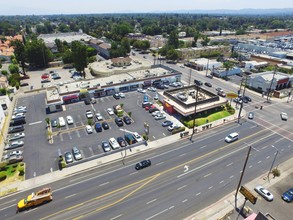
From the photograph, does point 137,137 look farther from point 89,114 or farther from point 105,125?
point 89,114

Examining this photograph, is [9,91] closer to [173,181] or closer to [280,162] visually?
[173,181]

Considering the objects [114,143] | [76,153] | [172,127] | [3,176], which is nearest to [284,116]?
[172,127]

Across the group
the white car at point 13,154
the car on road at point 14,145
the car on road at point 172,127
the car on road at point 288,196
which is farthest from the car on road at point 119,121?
the car on road at point 288,196

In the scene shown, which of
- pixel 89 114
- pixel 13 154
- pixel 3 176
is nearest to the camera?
pixel 3 176

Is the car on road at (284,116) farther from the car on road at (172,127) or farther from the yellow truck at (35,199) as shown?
the yellow truck at (35,199)

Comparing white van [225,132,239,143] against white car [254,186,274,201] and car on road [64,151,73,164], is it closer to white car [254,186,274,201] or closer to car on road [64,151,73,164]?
white car [254,186,274,201]

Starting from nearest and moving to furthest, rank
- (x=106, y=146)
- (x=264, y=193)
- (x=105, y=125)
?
1. (x=264, y=193)
2. (x=106, y=146)
3. (x=105, y=125)

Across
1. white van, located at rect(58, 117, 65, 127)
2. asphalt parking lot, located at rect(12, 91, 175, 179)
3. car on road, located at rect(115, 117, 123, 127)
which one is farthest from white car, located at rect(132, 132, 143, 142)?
white van, located at rect(58, 117, 65, 127)

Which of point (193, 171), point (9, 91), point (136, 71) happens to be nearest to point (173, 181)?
point (193, 171)
